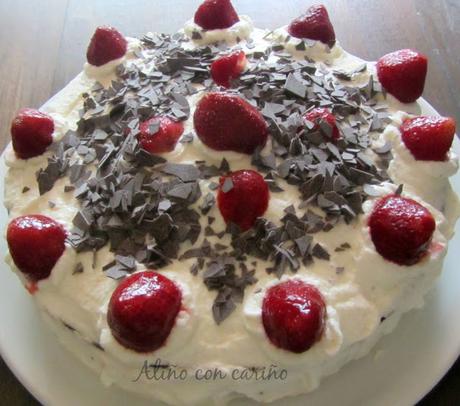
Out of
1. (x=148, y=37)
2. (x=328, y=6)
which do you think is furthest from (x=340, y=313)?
(x=328, y=6)

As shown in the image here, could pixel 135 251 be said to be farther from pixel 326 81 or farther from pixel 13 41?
pixel 13 41

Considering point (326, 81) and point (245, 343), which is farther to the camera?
point (326, 81)

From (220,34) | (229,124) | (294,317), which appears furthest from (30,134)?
(294,317)

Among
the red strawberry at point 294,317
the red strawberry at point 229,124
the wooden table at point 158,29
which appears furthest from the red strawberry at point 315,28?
the red strawberry at point 294,317

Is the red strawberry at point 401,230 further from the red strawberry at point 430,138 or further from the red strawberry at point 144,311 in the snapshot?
the red strawberry at point 144,311

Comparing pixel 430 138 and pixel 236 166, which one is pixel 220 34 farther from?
pixel 430 138
